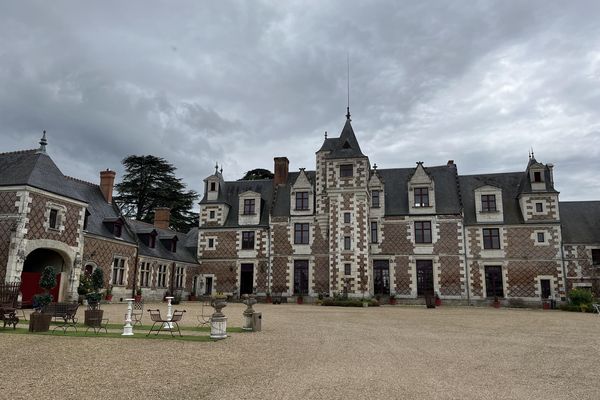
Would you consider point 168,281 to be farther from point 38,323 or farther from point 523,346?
point 523,346

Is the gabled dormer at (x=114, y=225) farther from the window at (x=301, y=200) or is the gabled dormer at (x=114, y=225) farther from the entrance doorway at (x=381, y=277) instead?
the entrance doorway at (x=381, y=277)

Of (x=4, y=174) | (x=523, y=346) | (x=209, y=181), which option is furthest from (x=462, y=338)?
(x=209, y=181)

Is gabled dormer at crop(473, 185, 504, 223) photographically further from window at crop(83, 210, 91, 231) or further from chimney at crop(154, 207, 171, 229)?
window at crop(83, 210, 91, 231)

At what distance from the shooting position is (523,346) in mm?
10047

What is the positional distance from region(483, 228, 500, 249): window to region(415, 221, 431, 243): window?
331cm

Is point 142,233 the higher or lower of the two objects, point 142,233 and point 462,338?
the higher

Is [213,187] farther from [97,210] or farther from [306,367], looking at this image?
[306,367]

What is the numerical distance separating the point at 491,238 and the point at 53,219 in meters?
23.7

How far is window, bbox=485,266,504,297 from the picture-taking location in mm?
26922

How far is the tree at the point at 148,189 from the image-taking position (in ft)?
136

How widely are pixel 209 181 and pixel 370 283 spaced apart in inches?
531

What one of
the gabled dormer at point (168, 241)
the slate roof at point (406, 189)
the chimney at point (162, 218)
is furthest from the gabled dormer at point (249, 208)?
the slate roof at point (406, 189)

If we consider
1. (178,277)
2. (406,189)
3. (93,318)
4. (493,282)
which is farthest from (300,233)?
(93,318)

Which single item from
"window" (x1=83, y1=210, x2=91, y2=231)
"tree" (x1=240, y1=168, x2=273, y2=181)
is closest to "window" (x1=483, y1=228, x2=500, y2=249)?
"window" (x1=83, y1=210, x2=91, y2=231)
